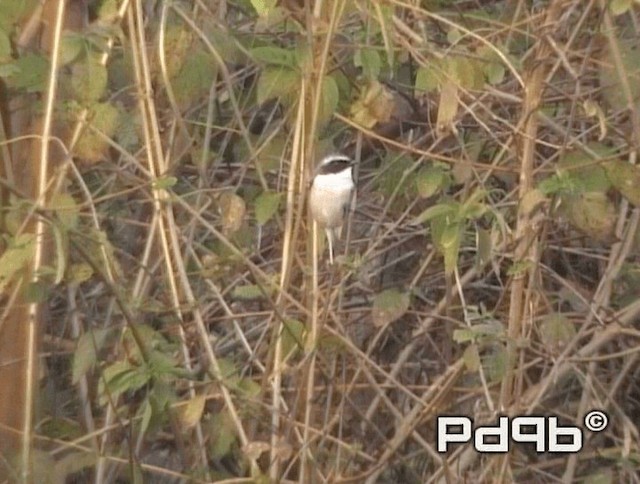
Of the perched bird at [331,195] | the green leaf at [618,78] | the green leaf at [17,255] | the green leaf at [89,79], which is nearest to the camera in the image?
the green leaf at [17,255]

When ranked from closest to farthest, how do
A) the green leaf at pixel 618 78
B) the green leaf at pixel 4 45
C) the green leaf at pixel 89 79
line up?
1. the green leaf at pixel 4 45
2. the green leaf at pixel 89 79
3. the green leaf at pixel 618 78

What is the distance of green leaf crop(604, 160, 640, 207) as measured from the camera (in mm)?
2199

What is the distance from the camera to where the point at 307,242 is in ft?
8.05

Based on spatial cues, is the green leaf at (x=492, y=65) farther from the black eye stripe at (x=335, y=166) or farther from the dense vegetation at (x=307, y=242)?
the black eye stripe at (x=335, y=166)

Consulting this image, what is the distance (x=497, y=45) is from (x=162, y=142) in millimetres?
661

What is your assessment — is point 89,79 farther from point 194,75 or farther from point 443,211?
point 443,211

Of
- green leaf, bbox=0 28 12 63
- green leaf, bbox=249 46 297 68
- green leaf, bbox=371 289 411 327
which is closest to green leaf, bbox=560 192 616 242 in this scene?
green leaf, bbox=371 289 411 327

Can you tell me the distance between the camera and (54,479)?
2.33 metres

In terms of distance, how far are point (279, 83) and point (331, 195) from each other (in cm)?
29

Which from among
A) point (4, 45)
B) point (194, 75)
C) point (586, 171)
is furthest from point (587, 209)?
Answer: point (4, 45)

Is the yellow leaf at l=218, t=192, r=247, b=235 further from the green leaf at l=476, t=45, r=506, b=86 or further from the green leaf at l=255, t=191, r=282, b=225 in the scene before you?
the green leaf at l=476, t=45, r=506, b=86

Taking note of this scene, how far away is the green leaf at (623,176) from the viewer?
220 centimetres

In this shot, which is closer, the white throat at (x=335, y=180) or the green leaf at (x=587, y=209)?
the green leaf at (x=587, y=209)

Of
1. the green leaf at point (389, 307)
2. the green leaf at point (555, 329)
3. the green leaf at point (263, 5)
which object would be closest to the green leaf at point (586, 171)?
the green leaf at point (555, 329)
